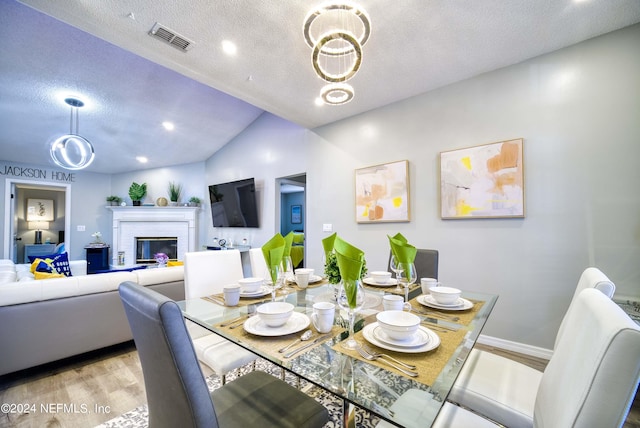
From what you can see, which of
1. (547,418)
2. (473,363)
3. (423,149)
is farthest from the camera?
(423,149)

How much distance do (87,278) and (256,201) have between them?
307 cm

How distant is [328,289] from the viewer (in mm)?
1731

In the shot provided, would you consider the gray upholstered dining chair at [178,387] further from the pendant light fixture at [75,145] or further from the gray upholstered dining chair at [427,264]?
the pendant light fixture at [75,145]

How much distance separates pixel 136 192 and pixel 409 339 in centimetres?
756

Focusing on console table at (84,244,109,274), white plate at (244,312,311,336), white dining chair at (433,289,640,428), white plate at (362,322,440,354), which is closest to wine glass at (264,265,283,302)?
white plate at (244,312,311,336)

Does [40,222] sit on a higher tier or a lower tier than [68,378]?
higher

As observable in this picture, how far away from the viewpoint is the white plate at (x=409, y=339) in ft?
2.94

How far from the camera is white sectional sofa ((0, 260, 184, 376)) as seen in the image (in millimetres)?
1850

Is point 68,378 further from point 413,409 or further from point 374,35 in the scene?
point 374,35

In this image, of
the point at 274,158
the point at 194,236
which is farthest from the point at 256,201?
the point at 194,236

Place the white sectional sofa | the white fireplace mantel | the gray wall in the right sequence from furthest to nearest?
the white fireplace mantel
the gray wall
the white sectional sofa

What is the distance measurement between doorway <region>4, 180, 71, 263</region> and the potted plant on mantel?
1556mm

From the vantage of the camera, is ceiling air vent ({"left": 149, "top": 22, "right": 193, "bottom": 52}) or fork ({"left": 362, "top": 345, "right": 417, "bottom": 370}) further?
ceiling air vent ({"left": 149, "top": 22, "right": 193, "bottom": 52})

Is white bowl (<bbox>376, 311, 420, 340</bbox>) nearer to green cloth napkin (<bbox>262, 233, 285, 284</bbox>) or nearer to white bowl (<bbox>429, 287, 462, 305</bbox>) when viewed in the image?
white bowl (<bbox>429, 287, 462, 305</bbox>)
